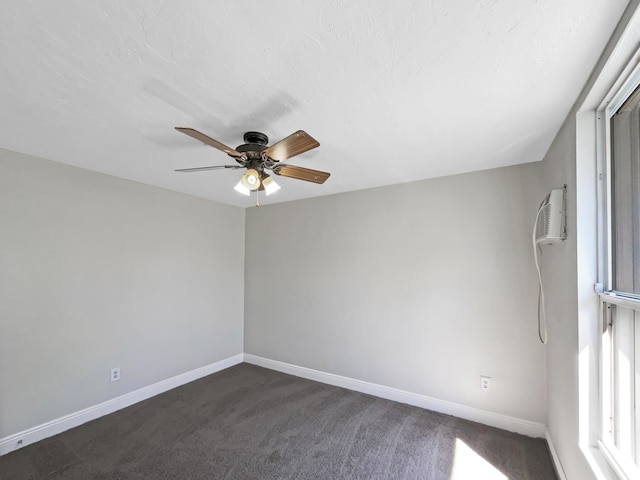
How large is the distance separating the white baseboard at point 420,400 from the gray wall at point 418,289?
2.1 inches

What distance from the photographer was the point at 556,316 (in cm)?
191

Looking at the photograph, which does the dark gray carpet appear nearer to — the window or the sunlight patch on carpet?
the sunlight patch on carpet

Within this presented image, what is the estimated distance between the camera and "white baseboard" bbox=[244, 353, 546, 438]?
7.75ft

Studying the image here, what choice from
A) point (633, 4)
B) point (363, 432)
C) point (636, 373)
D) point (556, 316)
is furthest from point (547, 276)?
point (363, 432)

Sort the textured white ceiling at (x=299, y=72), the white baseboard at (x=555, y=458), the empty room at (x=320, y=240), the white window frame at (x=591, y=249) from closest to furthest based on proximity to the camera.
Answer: the textured white ceiling at (x=299, y=72) → the empty room at (x=320, y=240) → the white window frame at (x=591, y=249) → the white baseboard at (x=555, y=458)

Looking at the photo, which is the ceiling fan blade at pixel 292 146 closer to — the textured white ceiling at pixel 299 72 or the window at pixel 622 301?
the textured white ceiling at pixel 299 72

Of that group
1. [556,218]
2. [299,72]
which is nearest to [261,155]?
[299,72]

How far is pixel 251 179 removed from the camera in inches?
67.0

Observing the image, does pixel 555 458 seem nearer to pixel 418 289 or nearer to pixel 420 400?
pixel 420 400

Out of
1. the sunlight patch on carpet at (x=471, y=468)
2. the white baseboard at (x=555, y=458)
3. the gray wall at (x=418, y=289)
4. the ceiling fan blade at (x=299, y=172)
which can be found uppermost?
the ceiling fan blade at (x=299, y=172)

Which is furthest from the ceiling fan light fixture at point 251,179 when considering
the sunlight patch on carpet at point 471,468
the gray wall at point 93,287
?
the sunlight patch on carpet at point 471,468

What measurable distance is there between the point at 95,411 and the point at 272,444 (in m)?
1.69

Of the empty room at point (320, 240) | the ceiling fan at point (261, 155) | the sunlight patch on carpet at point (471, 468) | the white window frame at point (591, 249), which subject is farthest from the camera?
the sunlight patch on carpet at point (471, 468)

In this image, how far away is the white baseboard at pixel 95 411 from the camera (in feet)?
7.14
